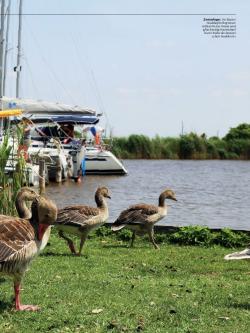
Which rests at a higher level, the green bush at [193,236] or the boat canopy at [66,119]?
the boat canopy at [66,119]

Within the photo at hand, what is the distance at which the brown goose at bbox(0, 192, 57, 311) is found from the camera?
7281 mm

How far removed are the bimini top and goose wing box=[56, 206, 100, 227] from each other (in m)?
21.9

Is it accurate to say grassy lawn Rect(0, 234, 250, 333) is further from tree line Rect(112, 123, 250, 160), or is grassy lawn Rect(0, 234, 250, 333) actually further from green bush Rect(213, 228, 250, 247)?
tree line Rect(112, 123, 250, 160)

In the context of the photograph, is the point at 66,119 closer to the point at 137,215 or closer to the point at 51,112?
the point at 51,112

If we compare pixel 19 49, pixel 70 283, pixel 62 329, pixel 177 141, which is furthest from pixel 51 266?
pixel 177 141

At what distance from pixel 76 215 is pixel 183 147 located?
58.7m

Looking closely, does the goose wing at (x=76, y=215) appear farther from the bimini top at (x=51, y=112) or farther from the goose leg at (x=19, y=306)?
the bimini top at (x=51, y=112)

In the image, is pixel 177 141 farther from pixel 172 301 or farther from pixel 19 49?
pixel 172 301

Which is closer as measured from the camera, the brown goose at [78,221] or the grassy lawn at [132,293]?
the grassy lawn at [132,293]

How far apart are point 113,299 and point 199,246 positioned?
18.3 ft

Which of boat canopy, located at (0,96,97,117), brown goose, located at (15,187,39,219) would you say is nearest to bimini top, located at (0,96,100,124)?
boat canopy, located at (0,96,97,117)

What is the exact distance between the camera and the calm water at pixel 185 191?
23.2 metres

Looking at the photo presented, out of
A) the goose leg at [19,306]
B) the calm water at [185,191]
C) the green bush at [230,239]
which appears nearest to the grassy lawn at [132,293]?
the goose leg at [19,306]

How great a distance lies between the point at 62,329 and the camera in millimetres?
6664
